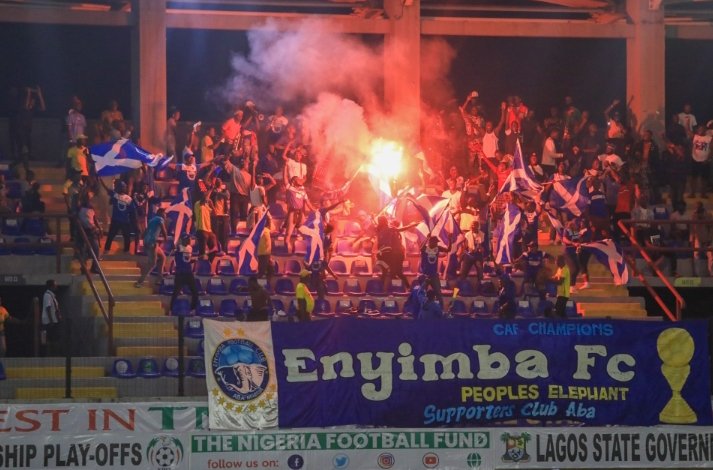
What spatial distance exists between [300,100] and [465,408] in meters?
16.2

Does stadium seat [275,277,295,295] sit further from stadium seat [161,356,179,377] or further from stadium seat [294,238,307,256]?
stadium seat [161,356,179,377]

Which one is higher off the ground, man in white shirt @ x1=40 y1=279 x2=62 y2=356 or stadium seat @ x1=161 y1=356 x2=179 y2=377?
man in white shirt @ x1=40 y1=279 x2=62 y2=356

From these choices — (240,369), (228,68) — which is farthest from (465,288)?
(228,68)

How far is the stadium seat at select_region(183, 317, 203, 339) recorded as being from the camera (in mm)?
23266

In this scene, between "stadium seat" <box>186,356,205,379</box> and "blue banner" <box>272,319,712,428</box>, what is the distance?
3186 mm

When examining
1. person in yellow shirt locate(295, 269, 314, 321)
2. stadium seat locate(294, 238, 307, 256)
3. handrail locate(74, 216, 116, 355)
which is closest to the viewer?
handrail locate(74, 216, 116, 355)

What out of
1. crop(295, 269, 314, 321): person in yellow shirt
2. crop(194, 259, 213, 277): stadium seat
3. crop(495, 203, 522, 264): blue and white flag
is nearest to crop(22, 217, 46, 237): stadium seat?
crop(194, 259, 213, 277): stadium seat

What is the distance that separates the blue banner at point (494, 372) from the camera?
18.2 m

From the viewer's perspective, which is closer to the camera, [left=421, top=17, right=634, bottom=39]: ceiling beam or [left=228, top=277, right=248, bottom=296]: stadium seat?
[left=228, top=277, right=248, bottom=296]: stadium seat

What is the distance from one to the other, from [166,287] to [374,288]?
12.3ft

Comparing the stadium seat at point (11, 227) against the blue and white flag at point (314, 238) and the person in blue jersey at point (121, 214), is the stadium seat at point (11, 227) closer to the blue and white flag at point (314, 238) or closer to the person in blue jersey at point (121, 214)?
the person in blue jersey at point (121, 214)

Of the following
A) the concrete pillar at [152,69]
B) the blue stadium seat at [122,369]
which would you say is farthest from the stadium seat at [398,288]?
the concrete pillar at [152,69]

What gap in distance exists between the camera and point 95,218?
85.3ft

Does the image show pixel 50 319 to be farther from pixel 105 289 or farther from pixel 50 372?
pixel 50 372
